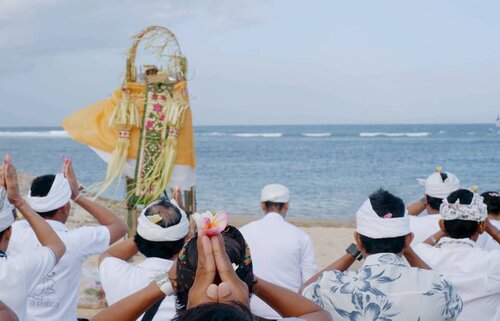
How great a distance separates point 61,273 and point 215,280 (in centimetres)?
219

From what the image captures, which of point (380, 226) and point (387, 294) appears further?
point (380, 226)

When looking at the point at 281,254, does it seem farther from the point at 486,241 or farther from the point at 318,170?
the point at 318,170

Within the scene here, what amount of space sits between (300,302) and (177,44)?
4954 millimetres

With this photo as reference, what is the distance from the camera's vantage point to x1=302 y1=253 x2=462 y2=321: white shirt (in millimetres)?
2639

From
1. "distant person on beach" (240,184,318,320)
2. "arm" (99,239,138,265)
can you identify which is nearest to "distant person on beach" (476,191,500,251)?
"distant person on beach" (240,184,318,320)

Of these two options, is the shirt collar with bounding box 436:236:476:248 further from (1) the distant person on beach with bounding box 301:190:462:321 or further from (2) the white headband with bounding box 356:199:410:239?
(1) the distant person on beach with bounding box 301:190:462:321

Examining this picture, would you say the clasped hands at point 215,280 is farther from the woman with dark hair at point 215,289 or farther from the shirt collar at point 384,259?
the shirt collar at point 384,259

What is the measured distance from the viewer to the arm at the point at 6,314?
280 cm

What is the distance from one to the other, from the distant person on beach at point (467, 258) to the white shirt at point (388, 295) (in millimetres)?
879

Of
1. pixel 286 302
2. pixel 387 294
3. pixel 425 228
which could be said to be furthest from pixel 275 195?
pixel 286 302

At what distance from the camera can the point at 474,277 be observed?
354 cm

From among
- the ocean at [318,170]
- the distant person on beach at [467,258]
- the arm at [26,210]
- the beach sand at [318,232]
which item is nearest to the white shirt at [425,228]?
the distant person on beach at [467,258]

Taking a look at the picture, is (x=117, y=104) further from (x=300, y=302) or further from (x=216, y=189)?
(x=216, y=189)

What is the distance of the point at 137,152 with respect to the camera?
7062 mm
